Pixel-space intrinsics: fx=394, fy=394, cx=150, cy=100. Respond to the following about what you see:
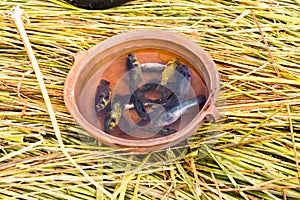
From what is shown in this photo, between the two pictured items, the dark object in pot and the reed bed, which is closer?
the reed bed

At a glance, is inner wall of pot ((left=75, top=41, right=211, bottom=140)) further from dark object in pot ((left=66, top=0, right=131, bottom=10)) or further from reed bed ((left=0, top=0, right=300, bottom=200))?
dark object in pot ((left=66, top=0, right=131, bottom=10))

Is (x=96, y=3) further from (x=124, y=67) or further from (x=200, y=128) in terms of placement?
(x=200, y=128)

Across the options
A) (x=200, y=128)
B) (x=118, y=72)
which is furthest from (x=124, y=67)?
(x=200, y=128)

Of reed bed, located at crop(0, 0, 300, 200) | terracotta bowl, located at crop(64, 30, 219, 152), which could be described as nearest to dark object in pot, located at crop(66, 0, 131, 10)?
reed bed, located at crop(0, 0, 300, 200)

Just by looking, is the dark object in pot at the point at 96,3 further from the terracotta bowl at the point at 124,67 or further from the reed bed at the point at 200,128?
the terracotta bowl at the point at 124,67

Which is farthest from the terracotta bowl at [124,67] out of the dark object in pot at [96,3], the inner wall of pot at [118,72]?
the dark object in pot at [96,3]

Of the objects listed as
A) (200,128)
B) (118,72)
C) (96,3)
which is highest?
(96,3)
